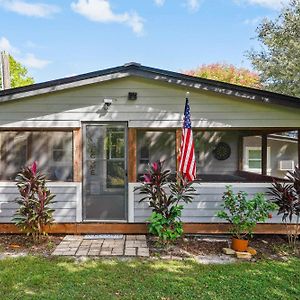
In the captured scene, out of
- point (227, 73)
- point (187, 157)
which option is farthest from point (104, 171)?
point (227, 73)

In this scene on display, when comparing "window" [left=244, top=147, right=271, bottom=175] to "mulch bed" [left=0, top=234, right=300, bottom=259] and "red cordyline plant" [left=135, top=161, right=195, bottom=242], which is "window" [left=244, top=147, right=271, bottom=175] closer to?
"mulch bed" [left=0, top=234, right=300, bottom=259]

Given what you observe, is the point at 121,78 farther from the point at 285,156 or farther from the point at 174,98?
the point at 285,156

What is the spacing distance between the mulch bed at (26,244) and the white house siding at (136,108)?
2.09 m

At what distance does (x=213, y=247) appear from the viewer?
5.63 meters

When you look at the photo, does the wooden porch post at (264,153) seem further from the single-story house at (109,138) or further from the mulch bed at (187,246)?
the mulch bed at (187,246)

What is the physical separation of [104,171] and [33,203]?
4.63ft

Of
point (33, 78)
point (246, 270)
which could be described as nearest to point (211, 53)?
point (33, 78)

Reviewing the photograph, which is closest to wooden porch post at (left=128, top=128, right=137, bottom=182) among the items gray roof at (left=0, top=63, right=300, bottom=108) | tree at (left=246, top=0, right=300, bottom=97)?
gray roof at (left=0, top=63, right=300, bottom=108)

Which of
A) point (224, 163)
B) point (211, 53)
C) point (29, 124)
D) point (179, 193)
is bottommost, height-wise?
point (179, 193)

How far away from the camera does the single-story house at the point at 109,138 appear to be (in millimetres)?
6215

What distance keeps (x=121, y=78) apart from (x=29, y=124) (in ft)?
6.38

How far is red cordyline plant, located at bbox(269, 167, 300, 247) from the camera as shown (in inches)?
221

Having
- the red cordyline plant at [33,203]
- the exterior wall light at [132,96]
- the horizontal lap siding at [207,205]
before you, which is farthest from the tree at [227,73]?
the red cordyline plant at [33,203]

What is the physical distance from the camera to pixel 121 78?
6195 mm
